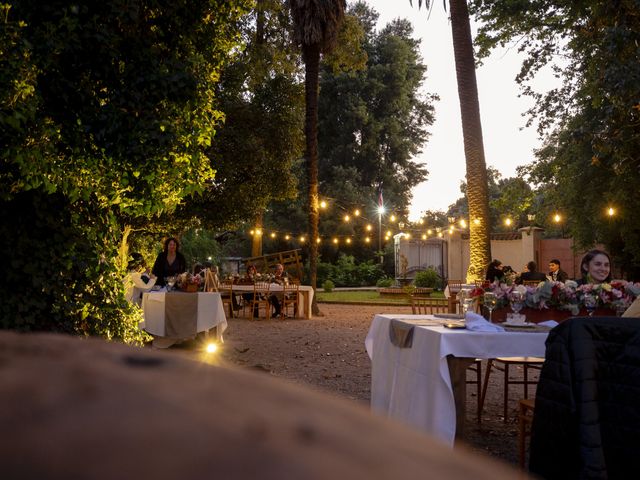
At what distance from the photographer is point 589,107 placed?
62.8 ft

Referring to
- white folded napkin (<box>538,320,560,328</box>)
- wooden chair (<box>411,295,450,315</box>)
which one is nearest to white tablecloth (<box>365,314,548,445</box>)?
white folded napkin (<box>538,320,560,328</box>)

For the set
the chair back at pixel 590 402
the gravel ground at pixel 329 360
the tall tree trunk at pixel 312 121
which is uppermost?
the tall tree trunk at pixel 312 121

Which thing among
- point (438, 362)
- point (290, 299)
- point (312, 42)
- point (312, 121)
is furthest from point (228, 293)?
point (438, 362)

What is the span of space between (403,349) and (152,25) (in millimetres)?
3503

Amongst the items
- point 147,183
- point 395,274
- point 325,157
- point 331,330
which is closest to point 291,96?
point 331,330

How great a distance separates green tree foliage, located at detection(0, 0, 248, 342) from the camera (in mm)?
4203

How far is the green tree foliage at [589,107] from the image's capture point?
43.5 ft

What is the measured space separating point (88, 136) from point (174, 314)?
19.8 feet

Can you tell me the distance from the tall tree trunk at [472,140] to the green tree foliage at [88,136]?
8.17 m

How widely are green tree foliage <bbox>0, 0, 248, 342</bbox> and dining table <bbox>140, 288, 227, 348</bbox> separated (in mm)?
4432

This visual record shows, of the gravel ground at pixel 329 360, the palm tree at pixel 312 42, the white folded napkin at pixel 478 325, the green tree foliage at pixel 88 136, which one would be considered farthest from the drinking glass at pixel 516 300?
the palm tree at pixel 312 42

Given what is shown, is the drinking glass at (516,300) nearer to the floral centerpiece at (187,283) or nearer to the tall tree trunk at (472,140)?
the floral centerpiece at (187,283)

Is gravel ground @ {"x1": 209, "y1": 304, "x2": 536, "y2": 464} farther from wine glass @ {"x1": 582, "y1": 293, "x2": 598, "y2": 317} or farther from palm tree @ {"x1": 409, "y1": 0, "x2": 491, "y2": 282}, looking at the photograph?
palm tree @ {"x1": 409, "y1": 0, "x2": 491, "y2": 282}

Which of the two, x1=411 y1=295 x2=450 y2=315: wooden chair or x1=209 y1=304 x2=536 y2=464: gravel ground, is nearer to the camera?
x1=209 y1=304 x2=536 y2=464: gravel ground
